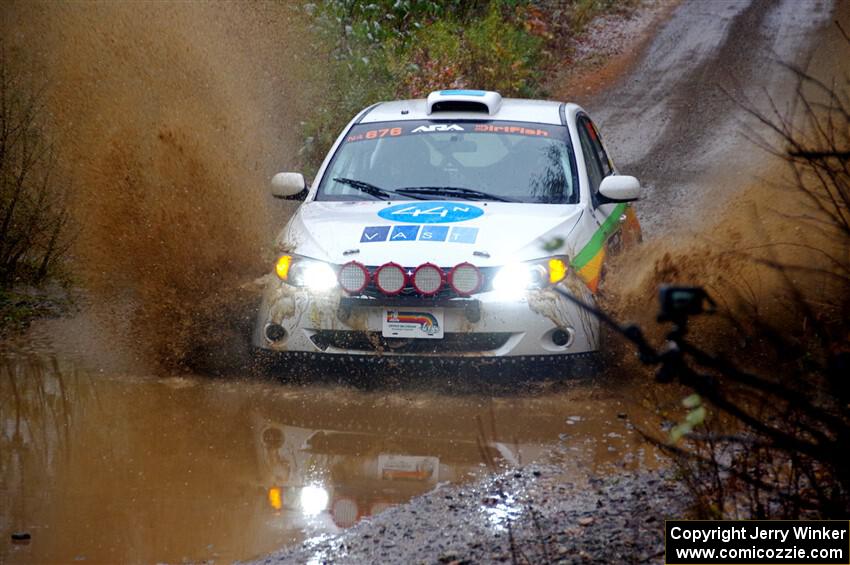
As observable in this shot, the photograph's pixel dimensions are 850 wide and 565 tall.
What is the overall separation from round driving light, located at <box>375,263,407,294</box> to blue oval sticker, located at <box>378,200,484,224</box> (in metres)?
0.63

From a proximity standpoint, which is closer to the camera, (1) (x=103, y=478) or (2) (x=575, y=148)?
(1) (x=103, y=478)

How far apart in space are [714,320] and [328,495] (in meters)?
3.18

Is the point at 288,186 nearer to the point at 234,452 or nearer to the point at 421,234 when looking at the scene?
the point at 421,234

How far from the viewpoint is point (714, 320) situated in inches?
298

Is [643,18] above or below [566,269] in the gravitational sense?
above

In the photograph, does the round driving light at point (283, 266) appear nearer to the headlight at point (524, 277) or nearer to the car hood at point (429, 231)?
the car hood at point (429, 231)

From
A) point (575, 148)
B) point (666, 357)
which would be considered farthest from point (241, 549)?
point (575, 148)

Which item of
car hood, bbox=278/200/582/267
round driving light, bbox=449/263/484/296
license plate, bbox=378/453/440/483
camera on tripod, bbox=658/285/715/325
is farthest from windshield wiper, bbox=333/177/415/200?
camera on tripod, bbox=658/285/715/325

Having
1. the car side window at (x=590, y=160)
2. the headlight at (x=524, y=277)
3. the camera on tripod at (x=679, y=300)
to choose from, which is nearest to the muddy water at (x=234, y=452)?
the headlight at (x=524, y=277)

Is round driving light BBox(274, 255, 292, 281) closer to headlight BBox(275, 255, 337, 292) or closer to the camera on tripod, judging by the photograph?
headlight BBox(275, 255, 337, 292)

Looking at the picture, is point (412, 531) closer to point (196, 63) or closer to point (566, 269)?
point (566, 269)

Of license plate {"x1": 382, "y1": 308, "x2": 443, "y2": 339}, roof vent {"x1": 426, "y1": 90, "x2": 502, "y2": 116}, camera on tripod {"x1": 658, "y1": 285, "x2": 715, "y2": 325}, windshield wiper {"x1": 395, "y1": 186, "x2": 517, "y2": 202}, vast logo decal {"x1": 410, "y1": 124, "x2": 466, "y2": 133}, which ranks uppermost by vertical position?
roof vent {"x1": 426, "y1": 90, "x2": 502, "y2": 116}

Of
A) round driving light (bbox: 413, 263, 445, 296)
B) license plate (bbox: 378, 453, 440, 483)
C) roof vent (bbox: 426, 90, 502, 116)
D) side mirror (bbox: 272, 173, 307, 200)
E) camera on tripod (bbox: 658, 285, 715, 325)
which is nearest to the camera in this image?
camera on tripod (bbox: 658, 285, 715, 325)

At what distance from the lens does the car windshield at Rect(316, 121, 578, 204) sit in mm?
8078
